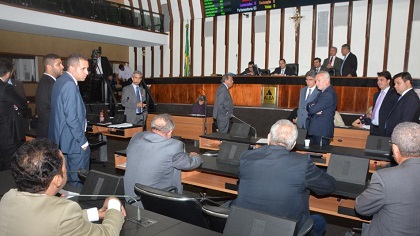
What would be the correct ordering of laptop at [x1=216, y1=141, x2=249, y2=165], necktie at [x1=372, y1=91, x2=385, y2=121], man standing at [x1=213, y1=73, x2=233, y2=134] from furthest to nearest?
man standing at [x1=213, y1=73, x2=233, y2=134] → necktie at [x1=372, y1=91, x2=385, y2=121] → laptop at [x1=216, y1=141, x2=249, y2=165]

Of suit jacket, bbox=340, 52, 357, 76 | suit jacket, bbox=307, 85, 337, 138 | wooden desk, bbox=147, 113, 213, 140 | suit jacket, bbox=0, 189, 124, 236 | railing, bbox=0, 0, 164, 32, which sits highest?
railing, bbox=0, 0, 164, 32

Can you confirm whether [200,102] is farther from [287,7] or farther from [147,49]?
[147,49]

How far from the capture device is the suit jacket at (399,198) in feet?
5.57

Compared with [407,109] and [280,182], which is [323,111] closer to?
[407,109]

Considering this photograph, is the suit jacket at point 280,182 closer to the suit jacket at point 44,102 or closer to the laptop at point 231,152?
the laptop at point 231,152

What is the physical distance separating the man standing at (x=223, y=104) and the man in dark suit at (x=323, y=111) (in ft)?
6.50

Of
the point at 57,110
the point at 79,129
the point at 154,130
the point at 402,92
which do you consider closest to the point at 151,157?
the point at 154,130

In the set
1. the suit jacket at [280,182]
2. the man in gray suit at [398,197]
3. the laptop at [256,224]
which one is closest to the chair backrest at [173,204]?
the suit jacket at [280,182]

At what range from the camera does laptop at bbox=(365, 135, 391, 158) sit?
11.6ft

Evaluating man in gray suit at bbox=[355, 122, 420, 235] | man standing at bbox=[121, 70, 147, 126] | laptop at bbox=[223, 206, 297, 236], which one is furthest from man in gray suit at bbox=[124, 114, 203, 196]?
man standing at bbox=[121, 70, 147, 126]

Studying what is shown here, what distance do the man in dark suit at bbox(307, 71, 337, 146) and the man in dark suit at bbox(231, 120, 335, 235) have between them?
7.51ft

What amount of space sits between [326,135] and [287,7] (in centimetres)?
605

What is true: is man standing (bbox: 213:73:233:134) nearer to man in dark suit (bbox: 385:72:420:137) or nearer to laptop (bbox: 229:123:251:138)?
laptop (bbox: 229:123:251:138)

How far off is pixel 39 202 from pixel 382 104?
4449 millimetres
